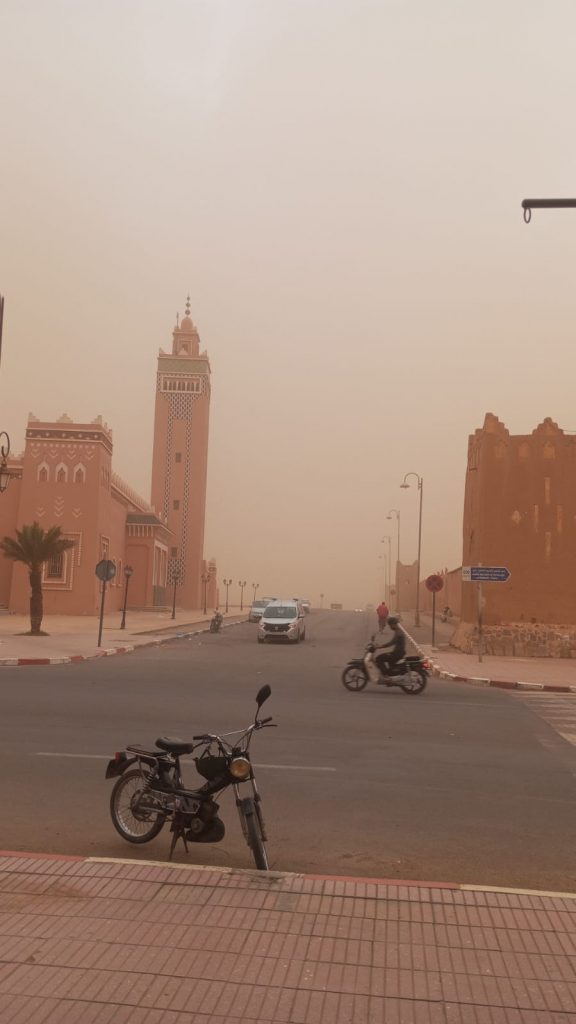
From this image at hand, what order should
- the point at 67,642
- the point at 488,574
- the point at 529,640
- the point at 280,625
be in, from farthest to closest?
the point at 280,625, the point at 67,642, the point at 529,640, the point at 488,574

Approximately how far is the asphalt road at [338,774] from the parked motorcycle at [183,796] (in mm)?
230

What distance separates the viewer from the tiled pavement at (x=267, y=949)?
3805 mm

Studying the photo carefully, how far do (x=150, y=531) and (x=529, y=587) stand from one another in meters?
41.0

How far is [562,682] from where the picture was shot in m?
19.8

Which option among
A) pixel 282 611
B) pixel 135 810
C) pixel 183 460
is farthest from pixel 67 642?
pixel 183 460

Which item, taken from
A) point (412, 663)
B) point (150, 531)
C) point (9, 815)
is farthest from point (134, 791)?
point (150, 531)

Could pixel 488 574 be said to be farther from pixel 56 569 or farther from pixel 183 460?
pixel 183 460

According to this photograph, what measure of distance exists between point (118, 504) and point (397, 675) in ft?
145

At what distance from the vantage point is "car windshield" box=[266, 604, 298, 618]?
113 ft

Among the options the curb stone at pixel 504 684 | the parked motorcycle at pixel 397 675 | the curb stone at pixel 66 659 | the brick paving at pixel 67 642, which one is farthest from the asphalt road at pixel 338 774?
the brick paving at pixel 67 642

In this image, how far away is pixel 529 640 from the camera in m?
27.5

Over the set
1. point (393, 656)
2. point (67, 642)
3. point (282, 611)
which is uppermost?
point (282, 611)

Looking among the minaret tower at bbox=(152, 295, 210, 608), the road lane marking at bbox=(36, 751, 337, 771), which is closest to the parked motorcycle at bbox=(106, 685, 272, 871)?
the road lane marking at bbox=(36, 751, 337, 771)

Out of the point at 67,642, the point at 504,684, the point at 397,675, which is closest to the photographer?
the point at 397,675
